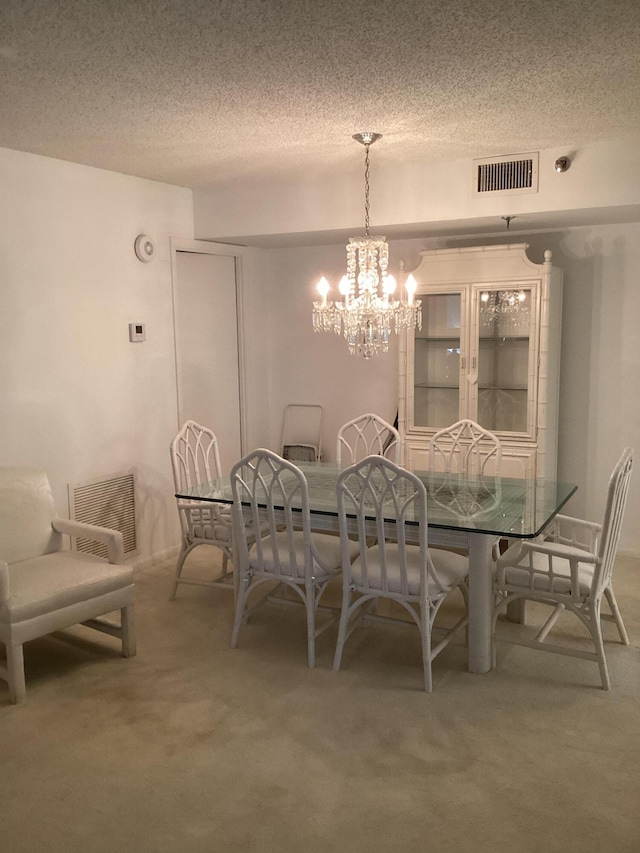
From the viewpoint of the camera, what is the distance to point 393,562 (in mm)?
Answer: 3244

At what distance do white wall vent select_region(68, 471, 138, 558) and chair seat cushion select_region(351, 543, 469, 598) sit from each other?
5.97 feet

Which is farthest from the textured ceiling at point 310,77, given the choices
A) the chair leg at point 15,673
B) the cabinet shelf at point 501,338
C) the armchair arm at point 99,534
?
the chair leg at point 15,673

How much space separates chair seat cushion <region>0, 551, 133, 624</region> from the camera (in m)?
3.02

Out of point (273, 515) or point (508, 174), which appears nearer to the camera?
point (273, 515)

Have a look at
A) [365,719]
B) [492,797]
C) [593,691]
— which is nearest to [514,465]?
[593,691]

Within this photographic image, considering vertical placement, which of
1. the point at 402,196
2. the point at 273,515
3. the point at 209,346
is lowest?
the point at 273,515

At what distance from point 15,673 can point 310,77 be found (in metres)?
2.56

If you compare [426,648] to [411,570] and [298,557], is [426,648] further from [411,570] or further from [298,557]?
[298,557]

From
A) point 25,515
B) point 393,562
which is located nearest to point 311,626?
Result: point 393,562

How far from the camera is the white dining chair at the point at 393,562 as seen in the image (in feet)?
9.89

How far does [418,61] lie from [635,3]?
706 mm

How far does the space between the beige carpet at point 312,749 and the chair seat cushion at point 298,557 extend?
0.40m

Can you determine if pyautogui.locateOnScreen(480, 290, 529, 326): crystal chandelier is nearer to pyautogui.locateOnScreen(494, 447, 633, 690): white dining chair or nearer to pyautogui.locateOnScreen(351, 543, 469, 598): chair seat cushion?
pyautogui.locateOnScreen(494, 447, 633, 690): white dining chair

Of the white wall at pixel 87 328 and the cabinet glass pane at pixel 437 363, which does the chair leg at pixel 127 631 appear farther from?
the cabinet glass pane at pixel 437 363
